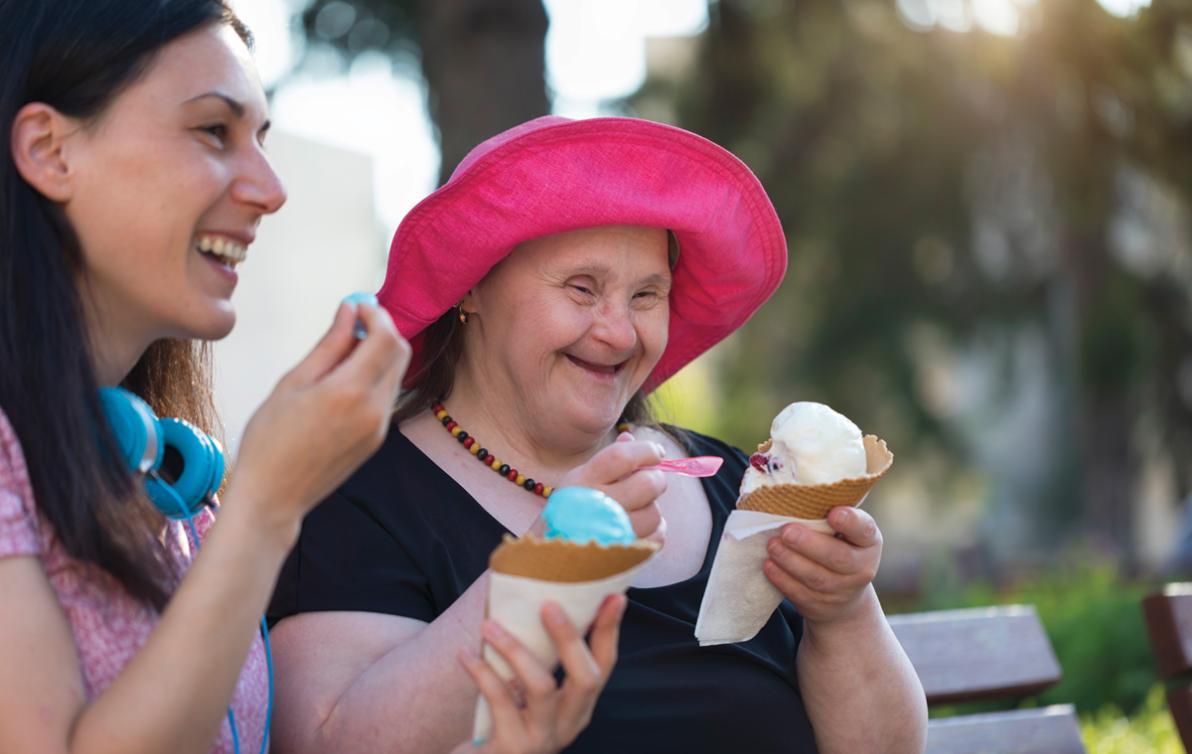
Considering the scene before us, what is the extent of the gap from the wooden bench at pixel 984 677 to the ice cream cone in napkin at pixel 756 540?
38.2 inches

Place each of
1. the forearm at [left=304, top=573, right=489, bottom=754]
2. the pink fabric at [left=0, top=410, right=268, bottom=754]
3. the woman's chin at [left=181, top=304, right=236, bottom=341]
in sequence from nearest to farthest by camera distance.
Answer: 1. the pink fabric at [left=0, top=410, right=268, bottom=754]
2. the woman's chin at [left=181, top=304, right=236, bottom=341]
3. the forearm at [left=304, top=573, right=489, bottom=754]

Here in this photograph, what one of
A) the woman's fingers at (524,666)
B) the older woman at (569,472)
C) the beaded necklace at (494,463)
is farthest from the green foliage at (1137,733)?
the woman's fingers at (524,666)

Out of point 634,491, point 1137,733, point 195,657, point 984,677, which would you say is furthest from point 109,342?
point 1137,733

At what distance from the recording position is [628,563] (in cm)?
186

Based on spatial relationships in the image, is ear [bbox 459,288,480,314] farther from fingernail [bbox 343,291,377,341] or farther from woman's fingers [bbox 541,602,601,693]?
woman's fingers [bbox 541,602,601,693]

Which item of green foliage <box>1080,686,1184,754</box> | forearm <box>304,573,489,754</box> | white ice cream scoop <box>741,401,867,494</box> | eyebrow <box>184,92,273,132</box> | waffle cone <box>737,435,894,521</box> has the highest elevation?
eyebrow <box>184,92,273,132</box>

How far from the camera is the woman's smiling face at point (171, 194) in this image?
191 centimetres

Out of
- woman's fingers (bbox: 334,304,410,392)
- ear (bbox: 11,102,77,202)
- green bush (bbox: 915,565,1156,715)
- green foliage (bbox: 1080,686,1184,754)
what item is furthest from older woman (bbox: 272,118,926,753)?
green bush (bbox: 915,565,1156,715)

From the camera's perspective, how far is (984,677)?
3359mm

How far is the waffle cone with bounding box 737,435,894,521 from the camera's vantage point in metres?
2.25

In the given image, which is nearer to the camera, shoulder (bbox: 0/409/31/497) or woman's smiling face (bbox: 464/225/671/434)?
shoulder (bbox: 0/409/31/497)

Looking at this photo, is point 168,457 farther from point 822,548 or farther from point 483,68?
point 483,68

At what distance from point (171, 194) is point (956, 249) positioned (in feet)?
30.2

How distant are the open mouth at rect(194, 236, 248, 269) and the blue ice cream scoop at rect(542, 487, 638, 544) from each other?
63 cm
